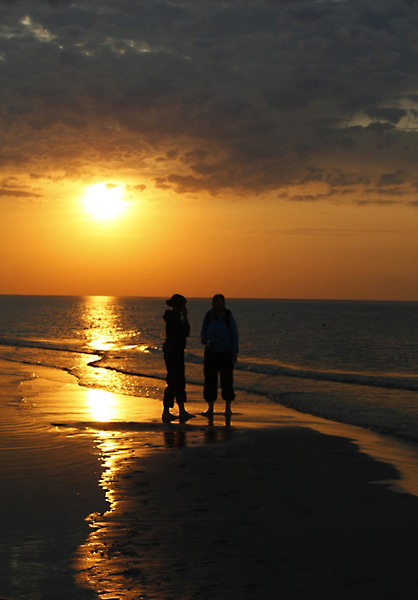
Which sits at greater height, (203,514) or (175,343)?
(175,343)

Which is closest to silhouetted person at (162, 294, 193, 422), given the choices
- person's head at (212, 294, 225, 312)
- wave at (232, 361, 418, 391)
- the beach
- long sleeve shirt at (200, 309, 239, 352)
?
long sleeve shirt at (200, 309, 239, 352)

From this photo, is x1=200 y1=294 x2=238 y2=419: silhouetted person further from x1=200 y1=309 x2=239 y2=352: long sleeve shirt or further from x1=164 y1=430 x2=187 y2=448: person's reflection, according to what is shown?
x1=164 y1=430 x2=187 y2=448: person's reflection

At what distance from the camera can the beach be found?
4.34 metres

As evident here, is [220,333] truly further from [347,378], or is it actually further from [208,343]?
[347,378]

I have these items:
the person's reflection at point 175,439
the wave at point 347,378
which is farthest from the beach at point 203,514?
the wave at point 347,378

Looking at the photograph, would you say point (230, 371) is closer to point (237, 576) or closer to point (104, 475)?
point (104, 475)

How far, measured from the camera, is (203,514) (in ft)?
19.2

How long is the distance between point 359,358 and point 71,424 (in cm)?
3305

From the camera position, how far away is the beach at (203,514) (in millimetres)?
4340

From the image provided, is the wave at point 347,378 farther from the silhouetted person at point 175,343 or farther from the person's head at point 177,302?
the person's head at point 177,302

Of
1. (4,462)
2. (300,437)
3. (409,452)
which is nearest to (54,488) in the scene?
(4,462)

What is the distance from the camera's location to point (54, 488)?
6.66 m

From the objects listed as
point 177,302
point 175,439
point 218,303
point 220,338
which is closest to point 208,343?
point 220,338

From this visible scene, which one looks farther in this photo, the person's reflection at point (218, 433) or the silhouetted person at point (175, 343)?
the silhouetted person at point (175, 343)
